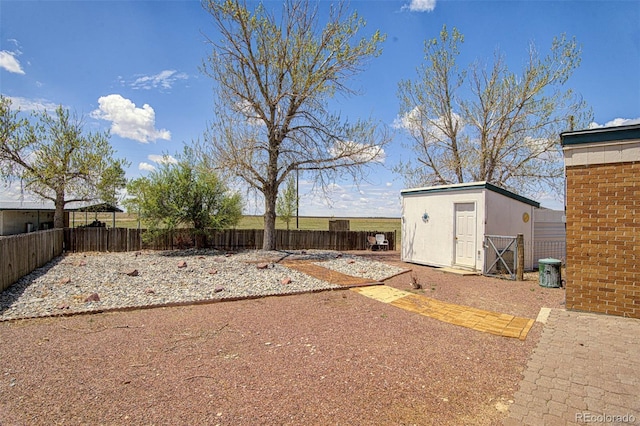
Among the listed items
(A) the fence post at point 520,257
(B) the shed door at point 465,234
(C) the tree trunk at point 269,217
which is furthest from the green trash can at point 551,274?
(C) the tree trunk at point 269,217

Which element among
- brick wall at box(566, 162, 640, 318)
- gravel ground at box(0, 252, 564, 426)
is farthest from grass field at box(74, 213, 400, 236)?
brick wall at box(566, 162, 640, 318)

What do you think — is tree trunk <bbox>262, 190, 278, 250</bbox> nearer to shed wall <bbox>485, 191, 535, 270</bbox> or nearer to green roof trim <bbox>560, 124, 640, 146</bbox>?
shed wall <bbox>485, 191, 535, 270</bbox>

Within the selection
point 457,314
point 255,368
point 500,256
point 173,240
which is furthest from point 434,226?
point 173,240

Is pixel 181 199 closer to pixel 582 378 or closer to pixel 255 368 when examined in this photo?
pixel 255 368

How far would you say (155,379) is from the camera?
11.5 feet

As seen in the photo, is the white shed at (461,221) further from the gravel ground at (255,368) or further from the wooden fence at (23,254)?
the wooden fence at (23,254)

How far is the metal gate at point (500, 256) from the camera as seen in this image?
9852 millimetres

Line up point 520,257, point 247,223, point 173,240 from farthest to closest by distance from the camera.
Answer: point 247,223 < point 173,240 < point 520,257

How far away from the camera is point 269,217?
576 inches

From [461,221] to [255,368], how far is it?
9.13 meters

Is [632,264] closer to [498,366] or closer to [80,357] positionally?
[498,366]

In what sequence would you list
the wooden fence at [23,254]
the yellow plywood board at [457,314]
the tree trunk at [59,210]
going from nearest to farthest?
the yellow plywood board at [457,314] < the wooden fence at [23,254] < the tree trunk at [59,210]

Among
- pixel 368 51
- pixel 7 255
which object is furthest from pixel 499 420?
pixel 368 51

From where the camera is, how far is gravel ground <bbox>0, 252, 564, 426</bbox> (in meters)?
2.90
